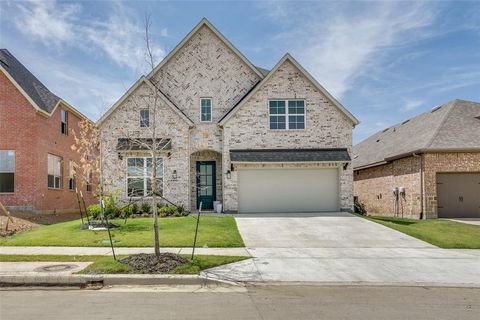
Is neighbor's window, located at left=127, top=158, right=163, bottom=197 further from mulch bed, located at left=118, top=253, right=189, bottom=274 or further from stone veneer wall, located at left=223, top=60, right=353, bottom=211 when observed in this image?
mulch bed, located at left=118, top=253, right=189, bottom=274

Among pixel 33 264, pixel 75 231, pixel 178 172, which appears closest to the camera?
pixel 33 264

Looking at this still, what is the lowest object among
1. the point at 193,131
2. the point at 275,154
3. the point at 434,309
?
the point at 434,309

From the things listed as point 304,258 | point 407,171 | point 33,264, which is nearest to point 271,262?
point 304,258

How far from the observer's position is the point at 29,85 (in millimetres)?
22688

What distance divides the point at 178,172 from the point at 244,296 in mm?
13691

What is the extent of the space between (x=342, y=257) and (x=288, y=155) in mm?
9774

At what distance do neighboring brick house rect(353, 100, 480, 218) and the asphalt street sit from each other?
13939 millimetres

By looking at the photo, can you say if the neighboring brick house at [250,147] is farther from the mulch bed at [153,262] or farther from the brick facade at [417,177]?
the mulch bed at [153,262]

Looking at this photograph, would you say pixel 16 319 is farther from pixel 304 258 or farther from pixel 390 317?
pixel 304 258

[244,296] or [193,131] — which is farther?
[193,131]

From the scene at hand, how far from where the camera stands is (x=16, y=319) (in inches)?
250

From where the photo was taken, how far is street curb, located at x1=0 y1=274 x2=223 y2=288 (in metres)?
8.74

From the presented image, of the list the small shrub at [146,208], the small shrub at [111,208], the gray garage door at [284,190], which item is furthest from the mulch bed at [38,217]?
the gray garage door at [284,190]

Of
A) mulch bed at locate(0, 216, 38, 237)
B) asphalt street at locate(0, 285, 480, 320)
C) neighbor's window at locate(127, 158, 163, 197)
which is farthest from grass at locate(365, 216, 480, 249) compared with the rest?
mulch bed at locate(0, 216, 38, 237)
